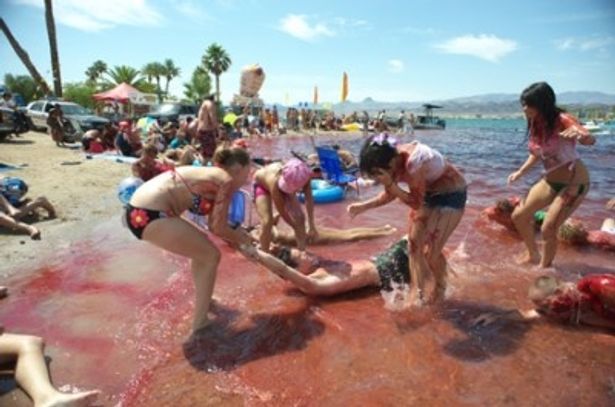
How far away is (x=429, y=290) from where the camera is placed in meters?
4.37

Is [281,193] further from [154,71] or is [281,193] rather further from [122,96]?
[154,71]

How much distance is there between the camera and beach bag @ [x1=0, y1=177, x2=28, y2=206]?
690 cm

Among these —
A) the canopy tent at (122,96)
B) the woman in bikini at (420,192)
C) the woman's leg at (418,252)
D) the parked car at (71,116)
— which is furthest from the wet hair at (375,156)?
the canopy tent at (122,96)

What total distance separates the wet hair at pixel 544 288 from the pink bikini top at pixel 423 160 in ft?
4.18

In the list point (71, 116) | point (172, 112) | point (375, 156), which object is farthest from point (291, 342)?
point (172, 112)

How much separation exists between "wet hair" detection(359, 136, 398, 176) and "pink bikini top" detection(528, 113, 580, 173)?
6.14 feet

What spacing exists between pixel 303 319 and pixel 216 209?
4.36ft

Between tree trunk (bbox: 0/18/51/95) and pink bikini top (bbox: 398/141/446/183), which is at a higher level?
tree trunk (bbox: 0/18/51/95)

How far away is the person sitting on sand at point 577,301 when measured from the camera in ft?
11.8

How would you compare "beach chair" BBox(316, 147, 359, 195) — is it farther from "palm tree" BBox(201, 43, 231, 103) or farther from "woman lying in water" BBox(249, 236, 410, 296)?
"palm tree" BBox(201, 43, 231, 103)

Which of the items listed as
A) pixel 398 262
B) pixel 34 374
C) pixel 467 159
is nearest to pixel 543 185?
pixel 398 262

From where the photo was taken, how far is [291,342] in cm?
382

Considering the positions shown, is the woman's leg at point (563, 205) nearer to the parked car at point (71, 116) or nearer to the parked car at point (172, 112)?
the parked car at point (71, 116)

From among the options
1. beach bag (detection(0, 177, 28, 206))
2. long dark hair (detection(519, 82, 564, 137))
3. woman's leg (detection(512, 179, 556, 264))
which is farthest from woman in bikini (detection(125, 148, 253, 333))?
beach bag (detection(0, 177, 28, 206))
